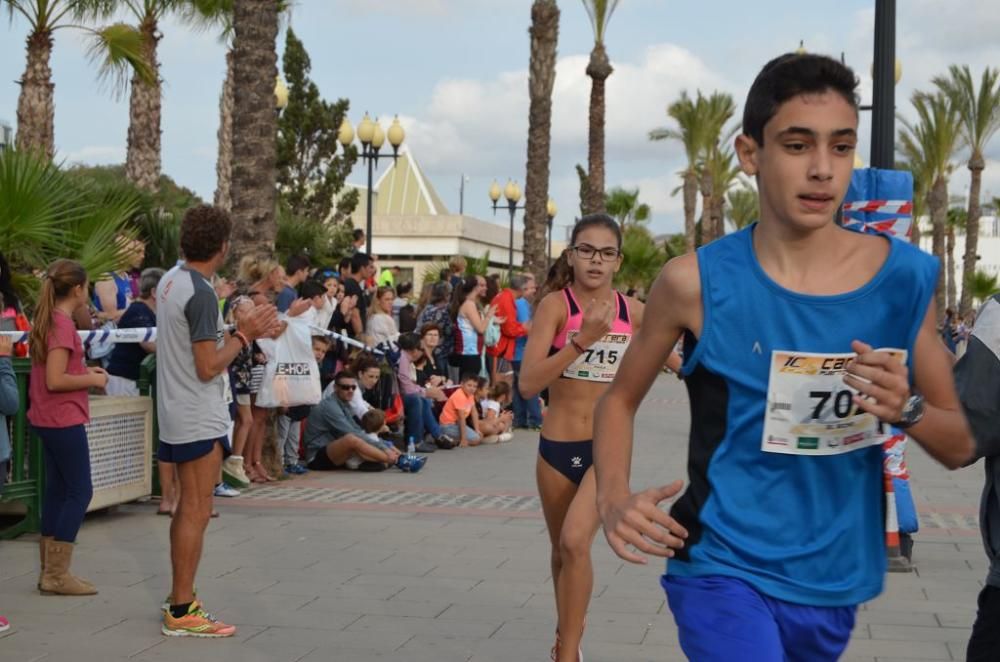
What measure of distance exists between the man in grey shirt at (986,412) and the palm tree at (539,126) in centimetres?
2486

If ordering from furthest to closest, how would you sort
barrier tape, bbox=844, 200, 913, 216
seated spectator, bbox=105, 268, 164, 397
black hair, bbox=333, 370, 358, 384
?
1. black hair, bbox=333, 370, 358, 384
2. seated spectator, bbox=105, 268, 164, 397
3. barrier tape, bbox=844, 200, 913, 216

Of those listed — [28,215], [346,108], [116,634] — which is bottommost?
[116,634]

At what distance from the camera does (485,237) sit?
201ft

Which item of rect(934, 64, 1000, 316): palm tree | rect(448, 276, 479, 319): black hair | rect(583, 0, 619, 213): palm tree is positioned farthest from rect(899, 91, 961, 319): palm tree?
rect(448, 276, 479, 319): black hair

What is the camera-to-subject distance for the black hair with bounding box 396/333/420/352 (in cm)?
1491

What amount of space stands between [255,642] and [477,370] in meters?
11.1

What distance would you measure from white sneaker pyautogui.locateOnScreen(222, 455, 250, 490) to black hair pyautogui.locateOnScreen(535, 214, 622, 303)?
214 inches

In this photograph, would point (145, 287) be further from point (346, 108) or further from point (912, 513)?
point (346, 108)

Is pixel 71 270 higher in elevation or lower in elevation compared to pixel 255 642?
higher

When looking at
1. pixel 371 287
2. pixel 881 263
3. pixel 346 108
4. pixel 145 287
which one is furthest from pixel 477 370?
pixel 346 108

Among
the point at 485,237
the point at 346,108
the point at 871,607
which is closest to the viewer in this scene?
the point at 871,607

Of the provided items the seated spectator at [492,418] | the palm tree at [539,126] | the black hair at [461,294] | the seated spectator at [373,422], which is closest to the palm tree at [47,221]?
the seated spectator at [373,422]

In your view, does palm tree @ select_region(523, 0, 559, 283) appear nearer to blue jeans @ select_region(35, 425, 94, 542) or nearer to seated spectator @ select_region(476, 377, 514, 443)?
seated spectator @ select_region(476, 377, 514, 443)

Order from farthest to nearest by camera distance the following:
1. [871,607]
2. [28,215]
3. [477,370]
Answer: [477,370]
[28,215]
[871,607]
